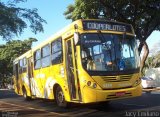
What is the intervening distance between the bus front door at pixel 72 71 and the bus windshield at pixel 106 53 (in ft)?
2.22

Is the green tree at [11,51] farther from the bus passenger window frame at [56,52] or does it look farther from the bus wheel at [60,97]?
the bus wheel at [60,97]

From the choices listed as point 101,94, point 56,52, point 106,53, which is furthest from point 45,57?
point 101,94

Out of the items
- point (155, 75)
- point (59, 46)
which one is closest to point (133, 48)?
point (59, 46)

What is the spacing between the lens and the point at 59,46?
1543 cm

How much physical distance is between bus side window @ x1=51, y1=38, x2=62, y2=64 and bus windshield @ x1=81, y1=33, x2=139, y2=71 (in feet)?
7.06

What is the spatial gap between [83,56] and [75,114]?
2.12 m

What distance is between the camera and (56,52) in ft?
51.9

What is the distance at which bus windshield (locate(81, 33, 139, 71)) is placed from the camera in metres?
13.2

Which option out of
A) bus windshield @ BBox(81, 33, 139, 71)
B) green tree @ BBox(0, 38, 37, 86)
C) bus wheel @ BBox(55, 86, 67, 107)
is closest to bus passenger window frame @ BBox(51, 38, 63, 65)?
bus wheel @ BBox(55, 86, 67, 107)

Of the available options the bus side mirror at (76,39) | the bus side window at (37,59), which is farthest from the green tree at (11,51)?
the bus side mirror at (76,39)

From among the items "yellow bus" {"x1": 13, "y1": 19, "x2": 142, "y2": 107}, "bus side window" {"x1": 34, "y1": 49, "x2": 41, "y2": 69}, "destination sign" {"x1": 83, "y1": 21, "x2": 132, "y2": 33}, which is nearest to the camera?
"yellow bus" {"x1": 13, "y1": 19, "x2": 142, "y2": 107}

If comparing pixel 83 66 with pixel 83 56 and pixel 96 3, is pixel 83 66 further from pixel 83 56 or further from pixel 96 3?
pixel 96 3

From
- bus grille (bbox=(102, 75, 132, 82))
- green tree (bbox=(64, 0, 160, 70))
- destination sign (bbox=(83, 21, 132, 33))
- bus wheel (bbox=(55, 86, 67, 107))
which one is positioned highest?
green tree (bbox=(64, 0, 160, 70))

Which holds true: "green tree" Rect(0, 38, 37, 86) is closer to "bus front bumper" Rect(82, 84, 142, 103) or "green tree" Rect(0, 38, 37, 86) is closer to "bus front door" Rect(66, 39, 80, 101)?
"bus front door" Rect(66, 39, 80, 101)
